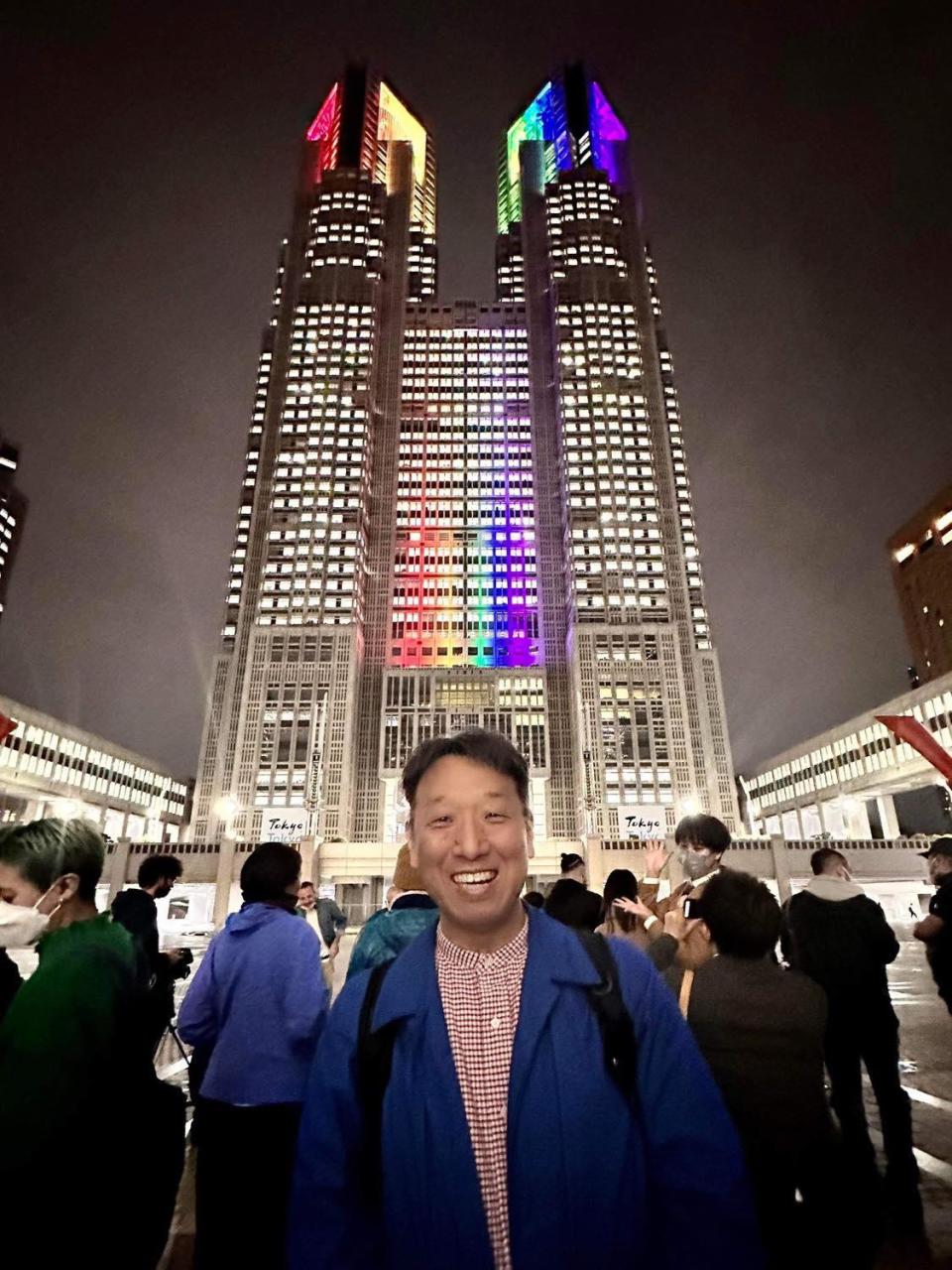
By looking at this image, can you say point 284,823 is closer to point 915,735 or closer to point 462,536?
point 462,536

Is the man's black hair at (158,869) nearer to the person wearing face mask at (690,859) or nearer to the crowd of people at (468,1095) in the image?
the crowd of people at (468,1095)

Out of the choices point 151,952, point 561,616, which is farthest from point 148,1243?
point 561,616

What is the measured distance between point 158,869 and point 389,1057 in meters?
5.11

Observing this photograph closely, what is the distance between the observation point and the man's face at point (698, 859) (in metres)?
4.54

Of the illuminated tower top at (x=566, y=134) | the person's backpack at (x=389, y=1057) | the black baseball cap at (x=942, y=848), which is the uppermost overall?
the illuminated tower top at (x=566, y=134)

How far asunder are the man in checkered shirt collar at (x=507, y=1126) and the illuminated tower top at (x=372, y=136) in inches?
5340

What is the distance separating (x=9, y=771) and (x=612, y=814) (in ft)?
200

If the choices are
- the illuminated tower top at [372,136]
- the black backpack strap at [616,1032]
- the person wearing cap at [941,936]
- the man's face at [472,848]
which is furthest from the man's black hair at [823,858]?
the illuminated tower top at [372,136]

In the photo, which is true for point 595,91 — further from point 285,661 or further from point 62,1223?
point 62,1223

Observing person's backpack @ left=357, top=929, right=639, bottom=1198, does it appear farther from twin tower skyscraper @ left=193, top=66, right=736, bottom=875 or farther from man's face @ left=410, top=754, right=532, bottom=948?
twin tower skyscraper @ left=193, top=66, right=736, bottom=875

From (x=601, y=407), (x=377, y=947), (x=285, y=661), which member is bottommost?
(x=377, y=947)

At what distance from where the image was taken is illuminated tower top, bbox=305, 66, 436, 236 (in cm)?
11694

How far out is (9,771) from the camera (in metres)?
58.4

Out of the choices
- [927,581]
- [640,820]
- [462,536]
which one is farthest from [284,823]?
[927,581]
